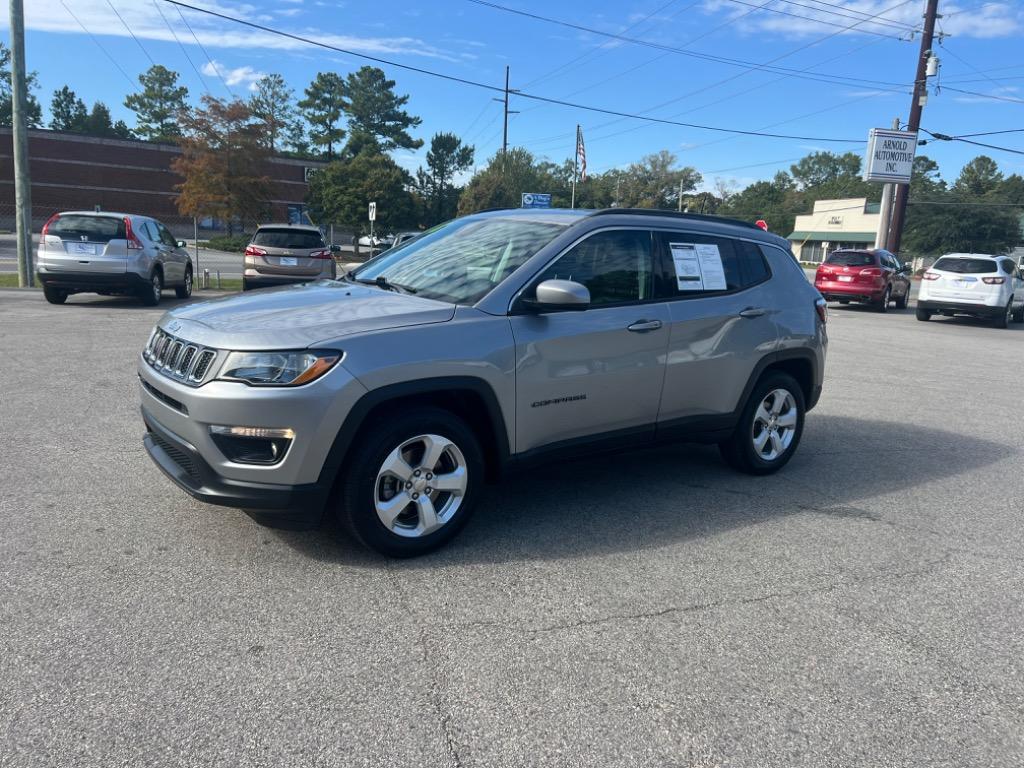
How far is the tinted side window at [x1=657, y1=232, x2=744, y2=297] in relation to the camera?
16.4 feet

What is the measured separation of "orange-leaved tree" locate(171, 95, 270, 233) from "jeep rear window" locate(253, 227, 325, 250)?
112 ft

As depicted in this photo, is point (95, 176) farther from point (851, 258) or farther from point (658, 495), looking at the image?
point (658, 495)

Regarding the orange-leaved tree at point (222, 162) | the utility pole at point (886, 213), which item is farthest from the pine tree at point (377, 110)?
the utility pole at point (886, 213)

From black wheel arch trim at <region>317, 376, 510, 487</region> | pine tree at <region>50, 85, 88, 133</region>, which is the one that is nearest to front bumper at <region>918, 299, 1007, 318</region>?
black wheel arch trim at <region>317, 376, 510, 487</region>

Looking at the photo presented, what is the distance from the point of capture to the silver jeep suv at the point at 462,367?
3596mm

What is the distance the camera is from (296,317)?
12.7 feet

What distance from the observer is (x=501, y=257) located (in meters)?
4.54

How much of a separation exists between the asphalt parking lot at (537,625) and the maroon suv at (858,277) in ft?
57.3

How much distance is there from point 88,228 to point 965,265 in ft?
63.0

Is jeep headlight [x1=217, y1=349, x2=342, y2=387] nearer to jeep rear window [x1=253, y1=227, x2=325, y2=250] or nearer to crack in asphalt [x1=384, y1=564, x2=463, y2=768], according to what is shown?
crack in asphalt [x1=384, y1=564, x2=463, y2=768]

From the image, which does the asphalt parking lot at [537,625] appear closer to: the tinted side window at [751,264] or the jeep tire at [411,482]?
the jeep tire at [411,482]

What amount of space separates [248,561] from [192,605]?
1.52ft

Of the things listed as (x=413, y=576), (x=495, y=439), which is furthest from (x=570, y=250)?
(x=413, y=576)

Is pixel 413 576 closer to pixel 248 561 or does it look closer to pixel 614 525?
pixel 248 561
